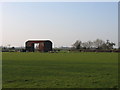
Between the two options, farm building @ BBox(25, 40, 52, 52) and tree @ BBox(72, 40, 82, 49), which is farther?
tree @ BBox(72, 40, 82, 49)

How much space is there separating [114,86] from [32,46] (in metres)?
103

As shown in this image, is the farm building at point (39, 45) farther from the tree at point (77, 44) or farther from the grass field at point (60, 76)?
the grass field at point (60, 76)

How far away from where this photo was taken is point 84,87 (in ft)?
31.5

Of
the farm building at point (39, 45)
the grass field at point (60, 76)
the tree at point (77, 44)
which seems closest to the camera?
the grass field at point (60, 76)

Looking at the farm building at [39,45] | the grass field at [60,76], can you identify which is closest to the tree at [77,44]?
the farm building at [39,45]

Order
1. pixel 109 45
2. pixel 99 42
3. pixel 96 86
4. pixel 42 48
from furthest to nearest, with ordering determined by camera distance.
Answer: pixel 99 42 → pixel 109 45 → pixel 42 48 → pixel 96 86

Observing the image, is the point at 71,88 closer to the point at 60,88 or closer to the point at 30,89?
the point at 60,88

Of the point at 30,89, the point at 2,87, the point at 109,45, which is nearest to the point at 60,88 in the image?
the point at 30,89

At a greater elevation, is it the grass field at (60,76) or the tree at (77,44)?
the tree at (77,44)

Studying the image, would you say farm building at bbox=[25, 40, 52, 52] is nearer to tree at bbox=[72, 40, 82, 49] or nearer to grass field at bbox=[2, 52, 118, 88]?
tree at bbox=[72, 40, 82, 49]

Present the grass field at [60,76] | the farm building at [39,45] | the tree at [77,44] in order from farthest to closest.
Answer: the tree at [77,44]
the farm building at [39,45]
the grass field at [60,76]

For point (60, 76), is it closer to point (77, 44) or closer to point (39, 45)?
point (39, 45)

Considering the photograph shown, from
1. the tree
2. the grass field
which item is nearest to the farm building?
the tree

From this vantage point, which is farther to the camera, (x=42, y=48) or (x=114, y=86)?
(x=42, y=48)
